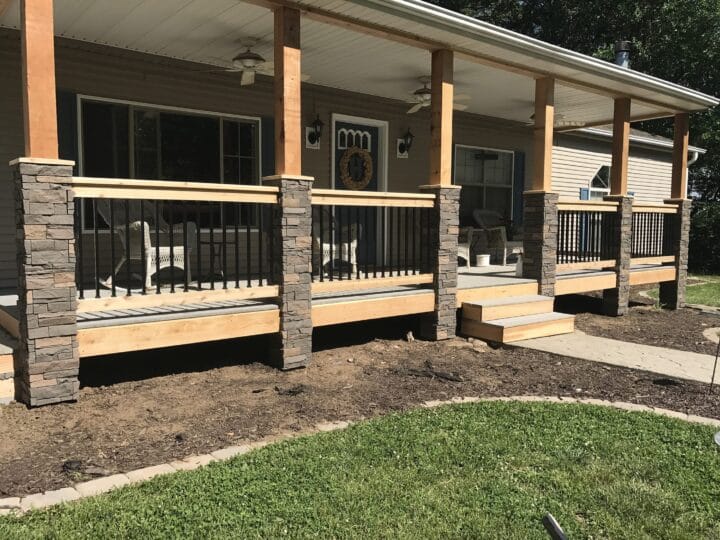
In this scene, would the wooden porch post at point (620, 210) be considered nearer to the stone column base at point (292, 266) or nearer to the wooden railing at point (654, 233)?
the wooden railing at point (654, 233)

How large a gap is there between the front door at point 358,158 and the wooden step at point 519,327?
2.30 meters

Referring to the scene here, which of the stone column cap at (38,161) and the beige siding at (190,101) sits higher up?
the beige siding at (190,101)

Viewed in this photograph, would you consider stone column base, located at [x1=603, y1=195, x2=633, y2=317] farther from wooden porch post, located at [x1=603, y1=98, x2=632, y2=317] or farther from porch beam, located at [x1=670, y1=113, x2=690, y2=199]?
porch beam, located at [x1=670, y1=113, x2=690, y2=199]

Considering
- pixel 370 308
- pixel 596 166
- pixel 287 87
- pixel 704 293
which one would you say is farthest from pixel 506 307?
pixel 596 166

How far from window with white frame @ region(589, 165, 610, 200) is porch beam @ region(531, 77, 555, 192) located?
241 inches

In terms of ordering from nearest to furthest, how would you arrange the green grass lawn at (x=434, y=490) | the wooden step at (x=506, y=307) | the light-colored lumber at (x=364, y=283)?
the green grass lawn at (x=434, y=490) < the light-colored lumber at (x=364, y=283) < the wooden step at (x=506, y=307)

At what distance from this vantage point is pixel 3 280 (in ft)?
19.5

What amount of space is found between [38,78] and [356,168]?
510cm

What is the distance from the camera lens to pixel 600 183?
13.0 meters

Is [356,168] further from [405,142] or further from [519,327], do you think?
[519,327]

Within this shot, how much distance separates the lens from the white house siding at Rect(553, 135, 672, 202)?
1183 centimetres

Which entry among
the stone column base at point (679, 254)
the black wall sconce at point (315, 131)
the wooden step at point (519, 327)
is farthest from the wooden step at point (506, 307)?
the stone column base at point (679, 254)

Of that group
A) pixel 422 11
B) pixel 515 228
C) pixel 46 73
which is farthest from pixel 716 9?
pixel 46 73

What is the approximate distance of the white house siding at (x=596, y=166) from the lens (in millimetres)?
11828
